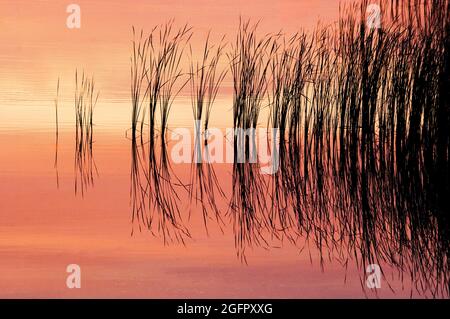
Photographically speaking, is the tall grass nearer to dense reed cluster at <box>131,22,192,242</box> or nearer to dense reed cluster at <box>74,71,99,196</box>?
dense reed cluster at <box>131,22,192,242</box>

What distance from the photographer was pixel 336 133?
3.55m

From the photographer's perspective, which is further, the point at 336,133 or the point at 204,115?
the point at 336,133

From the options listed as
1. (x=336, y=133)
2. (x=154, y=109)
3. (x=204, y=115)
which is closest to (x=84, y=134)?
(x=154, y=109)

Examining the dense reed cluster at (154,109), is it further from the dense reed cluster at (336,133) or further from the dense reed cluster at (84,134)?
the dense reed cluster at (84,134)

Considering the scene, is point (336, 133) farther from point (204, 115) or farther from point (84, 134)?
point (84, 134)

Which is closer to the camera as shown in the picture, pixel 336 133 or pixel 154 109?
pixel 154 109

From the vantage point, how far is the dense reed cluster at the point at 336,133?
10.3ft

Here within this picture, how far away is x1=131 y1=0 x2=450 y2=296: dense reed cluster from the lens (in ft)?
10.3

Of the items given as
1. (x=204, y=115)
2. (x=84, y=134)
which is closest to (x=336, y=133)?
(x=204, y=115)

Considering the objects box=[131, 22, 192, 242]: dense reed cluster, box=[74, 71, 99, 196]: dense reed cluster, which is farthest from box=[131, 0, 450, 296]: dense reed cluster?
box=[74, 71, 99, 196]: dense reed cluster

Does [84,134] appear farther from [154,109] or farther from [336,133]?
[336,133]

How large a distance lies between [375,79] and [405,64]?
0.51 ft

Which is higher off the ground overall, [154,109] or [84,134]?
[154,109]
